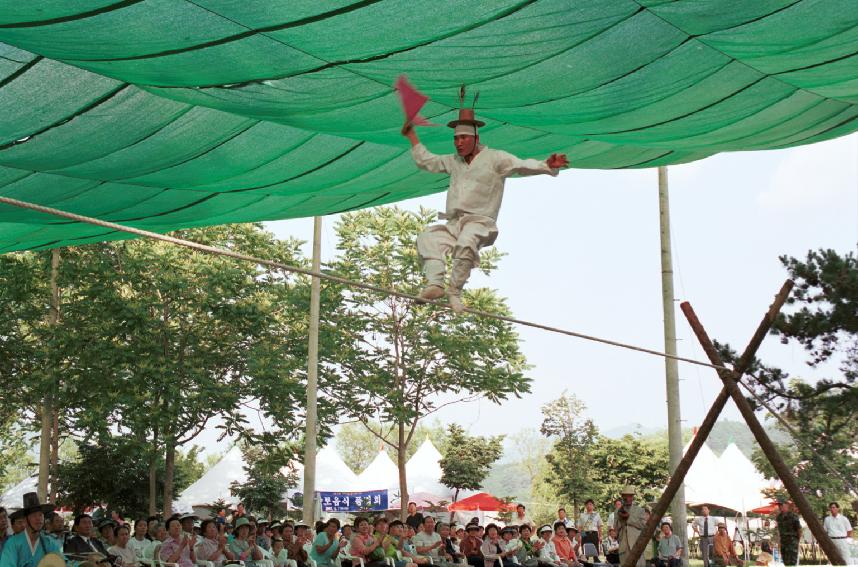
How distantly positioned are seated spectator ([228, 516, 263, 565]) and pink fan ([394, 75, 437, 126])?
5023mm

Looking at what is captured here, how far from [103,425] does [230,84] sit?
12533 mm

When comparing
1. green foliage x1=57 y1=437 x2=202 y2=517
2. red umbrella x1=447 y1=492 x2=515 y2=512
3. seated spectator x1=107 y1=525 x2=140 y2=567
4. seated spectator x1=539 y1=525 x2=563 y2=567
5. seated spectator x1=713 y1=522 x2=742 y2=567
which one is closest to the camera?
seated spectator x1=107 y1=525 x2=140 y2=567

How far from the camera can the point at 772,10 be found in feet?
14.9

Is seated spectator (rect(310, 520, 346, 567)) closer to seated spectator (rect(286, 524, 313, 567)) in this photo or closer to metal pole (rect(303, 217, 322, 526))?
seated spectator (rect(286, 524, 313, 567))

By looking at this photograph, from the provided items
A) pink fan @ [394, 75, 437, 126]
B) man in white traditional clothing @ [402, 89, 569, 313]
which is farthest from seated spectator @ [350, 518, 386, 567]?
pink fan @ [394, 75, 437, 126]

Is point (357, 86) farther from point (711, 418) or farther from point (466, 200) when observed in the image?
point (711, 418)

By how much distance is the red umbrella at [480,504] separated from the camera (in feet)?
75.7

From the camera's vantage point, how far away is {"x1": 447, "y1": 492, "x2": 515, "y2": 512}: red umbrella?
23.1m


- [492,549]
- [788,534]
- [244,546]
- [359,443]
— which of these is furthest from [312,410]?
[359,443]

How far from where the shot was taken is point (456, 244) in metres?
5.03

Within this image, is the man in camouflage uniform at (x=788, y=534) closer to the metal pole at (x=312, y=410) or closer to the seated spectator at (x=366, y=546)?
the seated spectator at (x=366, y=546)

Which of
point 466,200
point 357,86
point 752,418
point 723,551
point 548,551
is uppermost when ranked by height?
point 357,86

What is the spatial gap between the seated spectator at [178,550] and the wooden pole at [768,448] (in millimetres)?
4486

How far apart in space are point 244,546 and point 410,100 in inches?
205
